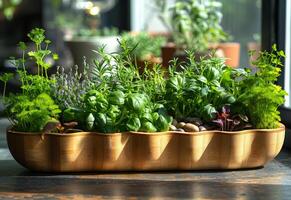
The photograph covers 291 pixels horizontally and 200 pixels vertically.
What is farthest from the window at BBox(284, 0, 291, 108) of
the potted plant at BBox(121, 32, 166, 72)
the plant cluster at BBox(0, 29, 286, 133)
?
the plant cluster at BBox(0, 29, 286, 133)

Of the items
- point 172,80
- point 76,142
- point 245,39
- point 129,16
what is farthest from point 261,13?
point 129,16

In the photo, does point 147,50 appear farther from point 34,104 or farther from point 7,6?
point 7,6

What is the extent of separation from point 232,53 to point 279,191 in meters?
1.25

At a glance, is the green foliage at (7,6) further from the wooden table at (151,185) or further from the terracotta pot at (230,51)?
the wooden table at (151,185)

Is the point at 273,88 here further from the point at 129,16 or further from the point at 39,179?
the point at 129,16

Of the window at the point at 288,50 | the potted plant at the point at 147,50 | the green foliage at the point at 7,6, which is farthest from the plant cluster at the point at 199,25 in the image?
the green foliage at the point at 7,6

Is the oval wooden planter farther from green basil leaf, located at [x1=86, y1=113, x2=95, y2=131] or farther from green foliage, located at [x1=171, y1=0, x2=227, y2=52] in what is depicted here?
green foliage, located at [x1=171, y1=0, x2=227, y2=52]

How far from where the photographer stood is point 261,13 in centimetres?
233

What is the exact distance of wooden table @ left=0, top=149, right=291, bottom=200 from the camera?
115 centimetres

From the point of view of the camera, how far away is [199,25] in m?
2.43

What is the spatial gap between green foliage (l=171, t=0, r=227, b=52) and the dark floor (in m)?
1.11

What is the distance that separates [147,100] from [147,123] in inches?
2.2

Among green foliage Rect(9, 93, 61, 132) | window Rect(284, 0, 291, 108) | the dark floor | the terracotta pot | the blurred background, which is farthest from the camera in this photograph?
the blurred background

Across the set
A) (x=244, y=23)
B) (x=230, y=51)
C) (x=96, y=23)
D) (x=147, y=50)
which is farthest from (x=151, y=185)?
(x=96, y=23)
